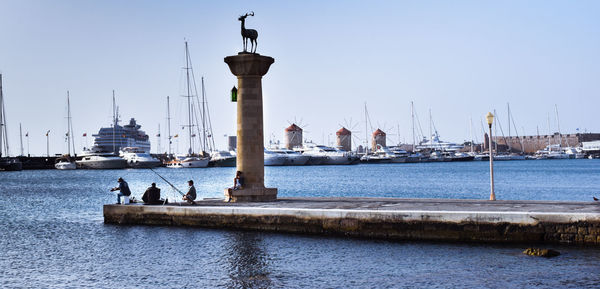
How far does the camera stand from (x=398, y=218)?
22109mm

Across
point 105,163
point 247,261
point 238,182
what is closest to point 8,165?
point 105,163

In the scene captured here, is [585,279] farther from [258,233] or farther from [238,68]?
[238,68]

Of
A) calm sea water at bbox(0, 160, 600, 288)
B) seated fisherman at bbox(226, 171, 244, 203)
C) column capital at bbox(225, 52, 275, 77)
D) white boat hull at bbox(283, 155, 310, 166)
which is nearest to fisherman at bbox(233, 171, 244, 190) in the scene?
seated fisherman at bbox(226, 171, 244, 203)

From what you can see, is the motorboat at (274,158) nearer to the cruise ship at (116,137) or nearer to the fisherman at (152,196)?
the cruise ship at (116,137)

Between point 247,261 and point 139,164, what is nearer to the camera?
point 247,261

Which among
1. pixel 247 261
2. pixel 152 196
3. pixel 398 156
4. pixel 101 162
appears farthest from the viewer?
pixel 398 156

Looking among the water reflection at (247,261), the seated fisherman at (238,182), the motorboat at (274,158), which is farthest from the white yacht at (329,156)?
the water reflection at (247,261)

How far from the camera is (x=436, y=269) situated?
1791 centimetres

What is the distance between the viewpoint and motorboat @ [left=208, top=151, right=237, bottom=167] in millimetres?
144750

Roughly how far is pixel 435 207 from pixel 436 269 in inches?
229

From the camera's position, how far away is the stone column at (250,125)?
2852 cm

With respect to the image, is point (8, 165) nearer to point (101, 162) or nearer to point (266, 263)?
point (101, 162)

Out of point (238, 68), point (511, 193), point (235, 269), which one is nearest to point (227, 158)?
point (511, 193)

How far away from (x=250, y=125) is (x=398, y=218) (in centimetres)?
888
